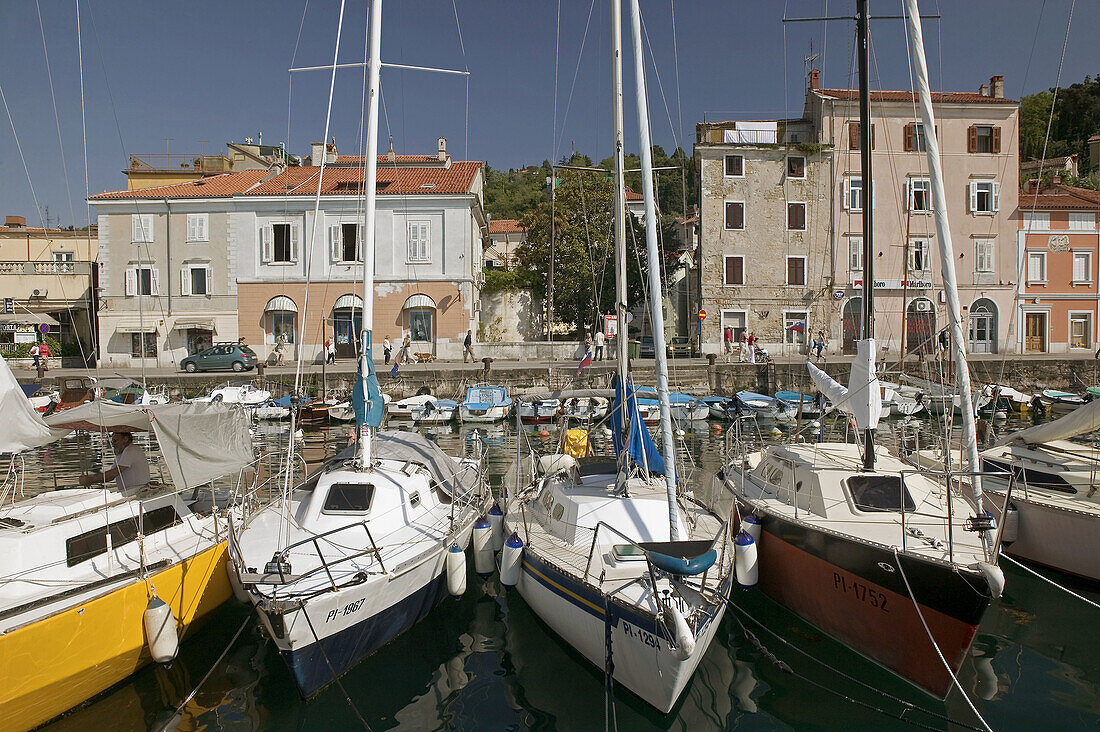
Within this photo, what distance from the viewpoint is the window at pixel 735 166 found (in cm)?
3928

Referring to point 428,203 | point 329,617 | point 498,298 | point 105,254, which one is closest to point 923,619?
point 329,617

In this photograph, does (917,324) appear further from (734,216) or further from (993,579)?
(993,579)

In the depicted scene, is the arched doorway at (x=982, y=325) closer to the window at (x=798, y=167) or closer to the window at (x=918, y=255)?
the window at (x=918, y=255)

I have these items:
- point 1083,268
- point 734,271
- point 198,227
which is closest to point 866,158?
point 734,271

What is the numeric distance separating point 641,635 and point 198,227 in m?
36.8

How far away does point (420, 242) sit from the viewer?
3700 centimetres

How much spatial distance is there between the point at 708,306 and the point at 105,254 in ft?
103

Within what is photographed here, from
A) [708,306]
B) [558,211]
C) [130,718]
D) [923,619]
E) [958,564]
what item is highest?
[558,211]

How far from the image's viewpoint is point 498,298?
42.2 m

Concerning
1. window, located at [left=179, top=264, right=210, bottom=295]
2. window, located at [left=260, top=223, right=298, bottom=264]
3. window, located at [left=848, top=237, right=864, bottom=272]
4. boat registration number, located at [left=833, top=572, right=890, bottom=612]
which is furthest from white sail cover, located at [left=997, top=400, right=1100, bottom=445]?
window, located at [left=179, top=264, right=210, bottom=295]

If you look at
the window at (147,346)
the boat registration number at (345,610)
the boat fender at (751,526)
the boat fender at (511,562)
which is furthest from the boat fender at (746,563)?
the window at (147,346)

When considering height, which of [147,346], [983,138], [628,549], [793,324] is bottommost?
[628,549]

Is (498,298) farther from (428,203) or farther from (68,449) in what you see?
(68,449)

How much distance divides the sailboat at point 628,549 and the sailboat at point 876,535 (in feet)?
4.25
